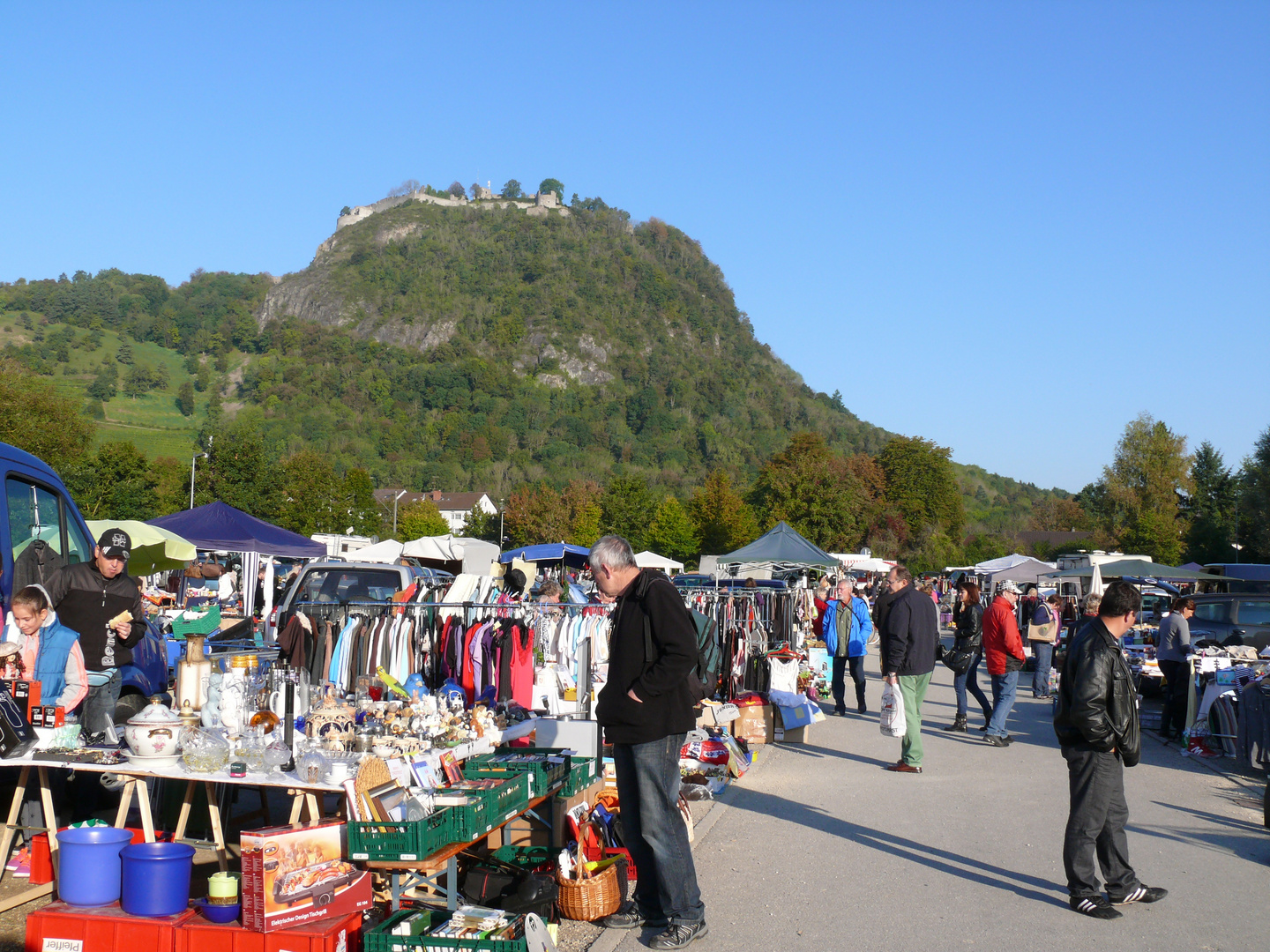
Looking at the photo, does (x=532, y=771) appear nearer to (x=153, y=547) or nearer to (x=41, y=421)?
(x=153, y=547)

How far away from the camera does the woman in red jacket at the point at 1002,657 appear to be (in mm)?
10812

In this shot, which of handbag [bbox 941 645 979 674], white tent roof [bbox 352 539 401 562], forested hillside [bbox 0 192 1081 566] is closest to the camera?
handbag [bbox 941 645 979 674]

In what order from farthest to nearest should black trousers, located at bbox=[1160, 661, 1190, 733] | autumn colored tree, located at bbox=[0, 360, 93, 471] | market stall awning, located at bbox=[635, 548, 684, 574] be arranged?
1. autumn colored tree, located at bbox=[0, 360, 93, 471]
2. market stall awning, located at bbox=[635, 548, 684, 574]
3. black trousers, located at bbox=[1160, 661, 1190, 733]

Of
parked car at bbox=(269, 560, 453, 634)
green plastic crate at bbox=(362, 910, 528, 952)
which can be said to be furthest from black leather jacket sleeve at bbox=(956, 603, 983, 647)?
green plastic crate at bbox=(362, 910, 528, 952)

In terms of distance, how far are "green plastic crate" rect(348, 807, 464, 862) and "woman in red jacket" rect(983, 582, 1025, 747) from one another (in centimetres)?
796

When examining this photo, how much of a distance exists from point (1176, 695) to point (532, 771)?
9.74 m

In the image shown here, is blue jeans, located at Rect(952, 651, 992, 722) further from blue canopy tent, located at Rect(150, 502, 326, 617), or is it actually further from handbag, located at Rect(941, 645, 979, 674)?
blue canopy tent, located at Rect(150, 502, 326, 617)

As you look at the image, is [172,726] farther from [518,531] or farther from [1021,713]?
[518,531]

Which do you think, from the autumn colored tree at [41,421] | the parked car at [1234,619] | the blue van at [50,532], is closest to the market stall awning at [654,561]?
the parked car at [1234,619]

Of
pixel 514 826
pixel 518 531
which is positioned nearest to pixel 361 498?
pixel 518 531

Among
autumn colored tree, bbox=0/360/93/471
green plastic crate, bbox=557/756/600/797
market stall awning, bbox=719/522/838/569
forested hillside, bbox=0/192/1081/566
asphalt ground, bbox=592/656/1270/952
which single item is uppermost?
forested hillside, bbox=0/192/1081/566

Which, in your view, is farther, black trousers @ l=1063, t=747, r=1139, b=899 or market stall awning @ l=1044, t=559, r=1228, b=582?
market stall awning @ l=1044, t=559, r=1228, b=582

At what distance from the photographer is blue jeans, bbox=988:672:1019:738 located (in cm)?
1101

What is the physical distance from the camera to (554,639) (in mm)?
10164
